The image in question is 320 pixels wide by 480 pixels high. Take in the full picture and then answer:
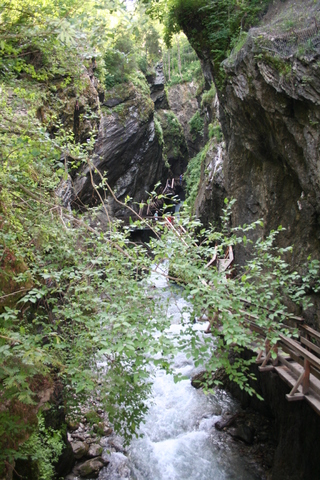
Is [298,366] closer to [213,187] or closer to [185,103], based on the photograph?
[213,187]

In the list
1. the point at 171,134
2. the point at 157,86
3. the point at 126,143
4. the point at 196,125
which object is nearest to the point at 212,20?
the point at 126,143

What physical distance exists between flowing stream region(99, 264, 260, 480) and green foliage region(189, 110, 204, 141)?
84.6 feet

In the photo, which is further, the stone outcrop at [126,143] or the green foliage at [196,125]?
the green foliage at [196,125]

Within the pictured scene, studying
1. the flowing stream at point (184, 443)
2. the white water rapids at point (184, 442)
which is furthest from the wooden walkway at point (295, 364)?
the white water rapids at point (184, 442)

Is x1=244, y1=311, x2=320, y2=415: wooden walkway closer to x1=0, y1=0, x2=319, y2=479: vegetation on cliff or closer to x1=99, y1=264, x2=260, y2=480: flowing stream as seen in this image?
x1=0, y1=0, x2=319, y2=479: vegetation on cliff

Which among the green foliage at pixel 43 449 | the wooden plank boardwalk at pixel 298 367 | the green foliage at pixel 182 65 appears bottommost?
the green foliage at pixel 43 449

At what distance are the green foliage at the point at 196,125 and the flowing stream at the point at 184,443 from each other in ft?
84.6

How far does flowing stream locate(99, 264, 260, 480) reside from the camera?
6781 mm

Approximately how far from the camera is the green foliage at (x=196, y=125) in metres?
31.0

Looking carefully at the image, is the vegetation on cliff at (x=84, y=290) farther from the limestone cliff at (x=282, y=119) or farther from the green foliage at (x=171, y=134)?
the green foliage at (x=171, y=134)

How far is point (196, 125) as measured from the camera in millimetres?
31547

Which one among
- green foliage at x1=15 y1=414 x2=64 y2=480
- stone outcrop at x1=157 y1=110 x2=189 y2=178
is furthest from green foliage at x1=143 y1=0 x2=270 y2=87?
stone outcrop at x1=157 y1=110 x2=189 y2=178

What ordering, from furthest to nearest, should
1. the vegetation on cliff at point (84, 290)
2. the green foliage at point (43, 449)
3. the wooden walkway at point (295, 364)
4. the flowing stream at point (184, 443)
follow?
the flowing stream at point (184, 443) → the green foliage at point (43, 449) → the wooden walkway at point (295, 364) → the vegetation on cliff at point (84, 290)

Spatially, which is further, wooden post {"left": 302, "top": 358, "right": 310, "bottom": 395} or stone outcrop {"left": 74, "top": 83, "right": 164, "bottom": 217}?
stone outcrop {"left": 74, "top": 83, "right": 164, "bottom": 217}
